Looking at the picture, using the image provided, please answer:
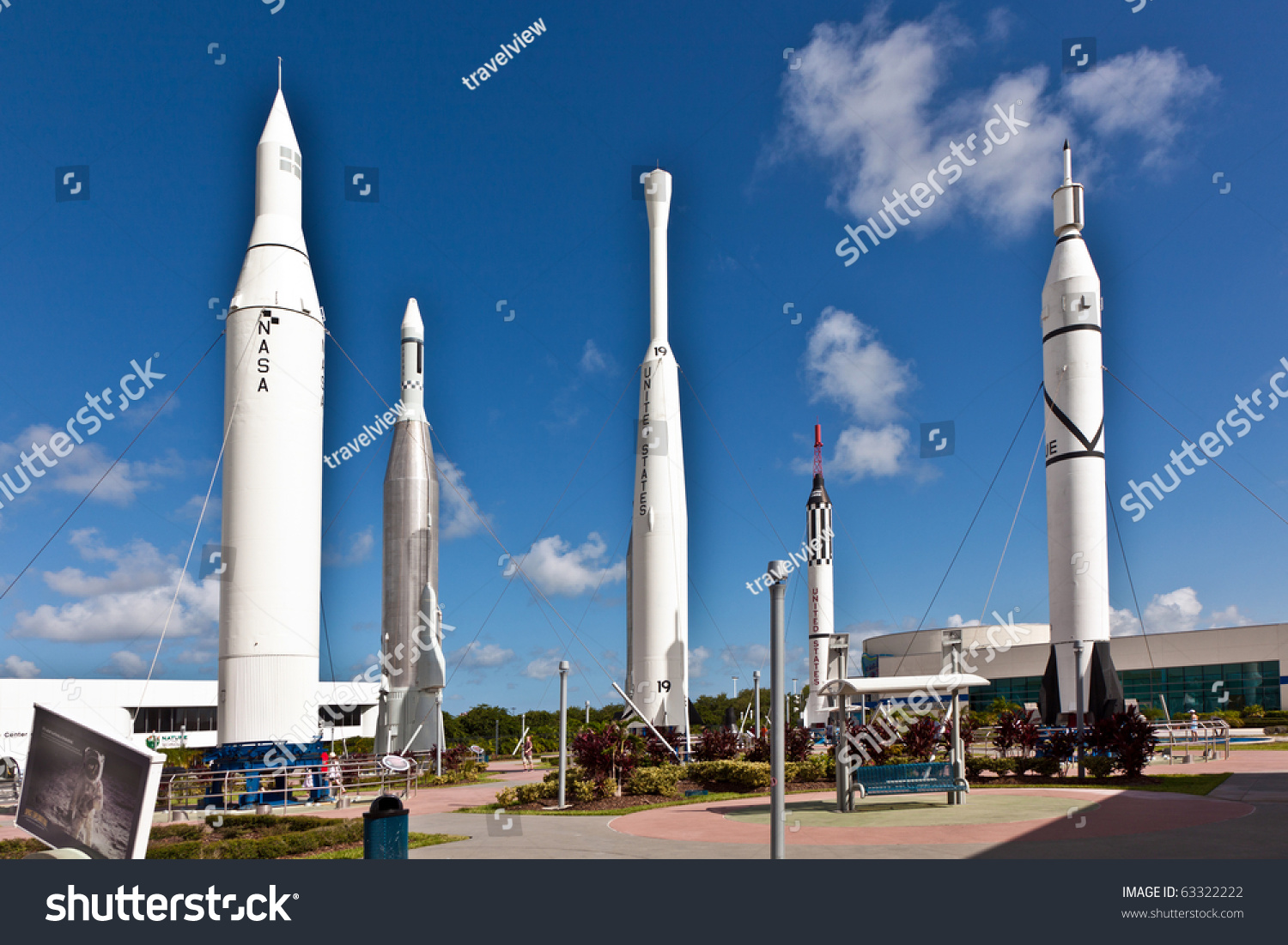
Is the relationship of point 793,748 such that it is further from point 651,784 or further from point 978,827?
point 978,827

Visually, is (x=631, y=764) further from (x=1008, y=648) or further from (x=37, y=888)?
(x=1008, y=648)

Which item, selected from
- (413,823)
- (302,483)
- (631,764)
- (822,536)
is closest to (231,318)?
(302,483)

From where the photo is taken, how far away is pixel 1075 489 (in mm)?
30719

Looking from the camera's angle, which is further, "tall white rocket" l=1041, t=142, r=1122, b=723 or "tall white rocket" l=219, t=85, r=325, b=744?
"tall white rocket" l=1041, t=142, r=1122, b=723

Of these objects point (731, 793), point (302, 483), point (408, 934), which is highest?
point (302, 483)

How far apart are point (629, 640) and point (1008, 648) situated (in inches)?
1833

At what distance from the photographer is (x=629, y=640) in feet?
102

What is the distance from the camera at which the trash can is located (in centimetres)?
994

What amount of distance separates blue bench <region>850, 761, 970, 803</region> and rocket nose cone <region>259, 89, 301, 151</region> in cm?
2000

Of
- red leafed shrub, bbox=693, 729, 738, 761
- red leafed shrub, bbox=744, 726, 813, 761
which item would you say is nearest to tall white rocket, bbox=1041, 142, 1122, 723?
red leafed shrub, bbox=744, 726, 813, 761

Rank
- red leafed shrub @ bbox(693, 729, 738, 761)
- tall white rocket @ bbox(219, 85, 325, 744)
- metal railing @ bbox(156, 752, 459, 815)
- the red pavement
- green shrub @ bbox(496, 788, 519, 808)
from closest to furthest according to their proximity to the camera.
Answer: the red pavement, metal railing @ bbox(156, 752, 459, 815), tall white rocket @ bbox(219, 85, 325, 744), green shrub @ bbox(496, 788, 519, 808), red leafed shrub @ bbox(693, 729, 738, 761)

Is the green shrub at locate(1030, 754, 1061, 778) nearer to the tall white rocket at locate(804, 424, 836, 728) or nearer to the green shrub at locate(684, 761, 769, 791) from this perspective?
the green shrub at locate(684, 761, 769, 791)

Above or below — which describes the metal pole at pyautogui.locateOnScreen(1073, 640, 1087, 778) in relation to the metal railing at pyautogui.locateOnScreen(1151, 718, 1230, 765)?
above

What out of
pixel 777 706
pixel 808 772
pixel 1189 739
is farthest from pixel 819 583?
pixel 777 706
